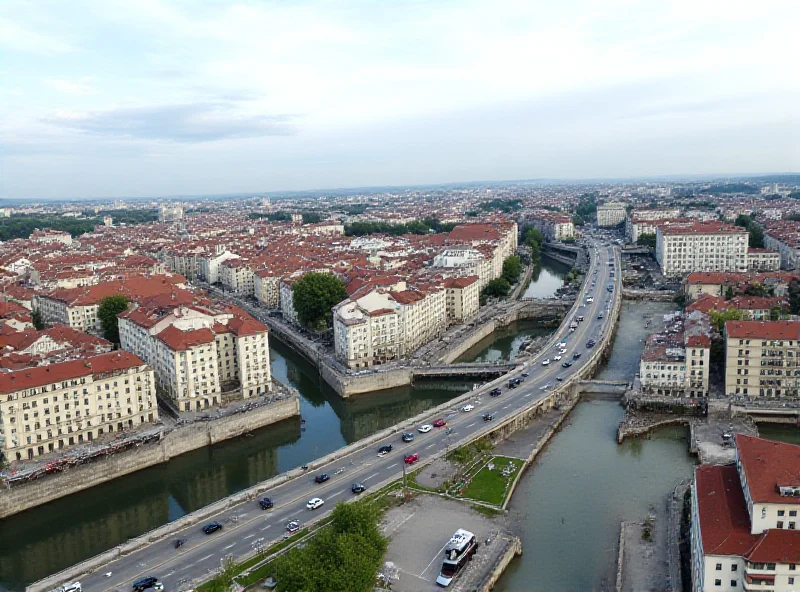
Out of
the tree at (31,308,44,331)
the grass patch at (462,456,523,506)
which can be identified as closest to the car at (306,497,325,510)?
the grass patch at (462,456,523,506)

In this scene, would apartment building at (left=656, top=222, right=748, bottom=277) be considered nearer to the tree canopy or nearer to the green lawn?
the green lawn

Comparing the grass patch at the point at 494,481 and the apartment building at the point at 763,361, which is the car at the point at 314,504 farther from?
the apartment building at the point at 763,361

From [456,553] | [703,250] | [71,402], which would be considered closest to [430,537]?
[456,553]

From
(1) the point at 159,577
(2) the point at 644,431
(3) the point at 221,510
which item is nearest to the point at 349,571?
(1) the point at 159,577

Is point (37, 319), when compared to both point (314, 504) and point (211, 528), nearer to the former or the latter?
point (211, 528)

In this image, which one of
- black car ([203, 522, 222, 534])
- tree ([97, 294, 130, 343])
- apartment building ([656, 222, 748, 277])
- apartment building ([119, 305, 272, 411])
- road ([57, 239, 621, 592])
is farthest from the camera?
apartment building ([656, 222, 748, 277])

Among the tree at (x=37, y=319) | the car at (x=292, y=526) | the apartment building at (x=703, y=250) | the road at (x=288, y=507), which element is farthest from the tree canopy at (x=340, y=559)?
the apartment building at (x=703, y=250)

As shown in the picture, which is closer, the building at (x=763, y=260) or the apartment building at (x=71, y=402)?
the apartment building at (x=71, y=402)

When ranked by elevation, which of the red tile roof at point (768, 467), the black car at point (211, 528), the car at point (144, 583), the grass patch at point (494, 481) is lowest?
the grass patch at point (494, 481)
